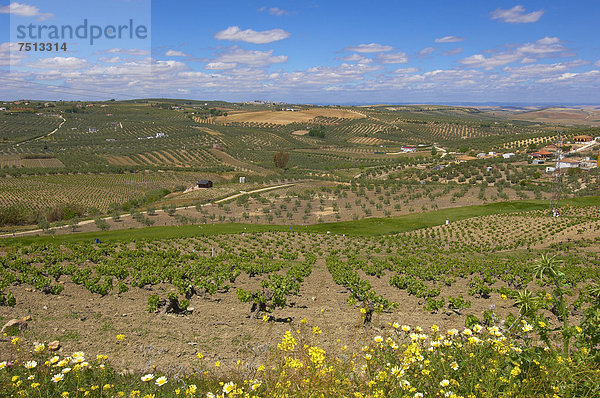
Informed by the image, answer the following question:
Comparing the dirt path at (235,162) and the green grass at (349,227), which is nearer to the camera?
the green grass at (349,227)

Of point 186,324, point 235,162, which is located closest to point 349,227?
point 186,324

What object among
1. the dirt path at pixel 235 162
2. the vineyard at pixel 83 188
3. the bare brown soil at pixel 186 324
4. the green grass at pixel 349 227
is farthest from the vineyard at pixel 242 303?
the dirt path at pixel 235 162

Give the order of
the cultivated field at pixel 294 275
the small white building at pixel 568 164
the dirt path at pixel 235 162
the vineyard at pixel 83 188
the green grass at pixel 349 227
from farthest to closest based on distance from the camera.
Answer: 1. the dirt path at pixel 235 162
2. the small white building at pixel 568 164
3. the vineyard at pixel 83 188
4. the green grass at pixel 349 227
5. the cultivated field at pixel 294 275

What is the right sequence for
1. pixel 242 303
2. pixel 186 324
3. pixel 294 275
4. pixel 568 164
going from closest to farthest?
pixel 186 324 → pixel 242 303 → pixel 294 275 → pixel 568 164

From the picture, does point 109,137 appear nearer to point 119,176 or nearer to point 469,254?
point 119,176

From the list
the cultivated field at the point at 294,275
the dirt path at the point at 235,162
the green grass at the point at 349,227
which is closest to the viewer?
the cultivated field at the point at 294,275

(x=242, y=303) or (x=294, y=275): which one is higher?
(x=242, y=303)

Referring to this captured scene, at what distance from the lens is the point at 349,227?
146ft

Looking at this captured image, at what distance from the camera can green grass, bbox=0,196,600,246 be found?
123 ft

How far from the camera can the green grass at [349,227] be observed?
37562 millimetres

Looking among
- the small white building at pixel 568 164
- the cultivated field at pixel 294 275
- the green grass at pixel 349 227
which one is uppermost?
the small white building at pixel 568 164

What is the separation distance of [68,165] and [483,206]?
97129mm

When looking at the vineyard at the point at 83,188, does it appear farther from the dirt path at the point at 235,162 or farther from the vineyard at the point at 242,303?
the vineyard at the point at 242,303

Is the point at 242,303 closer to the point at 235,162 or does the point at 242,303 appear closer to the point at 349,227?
the point at 349,227
